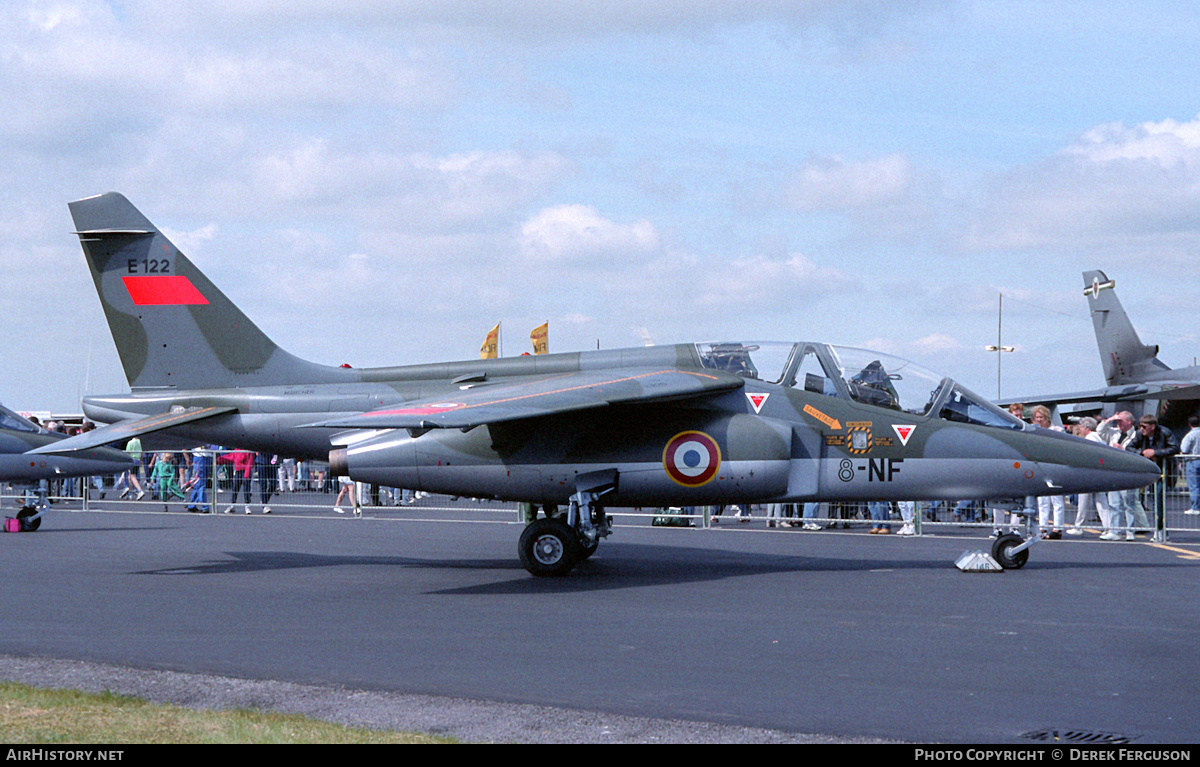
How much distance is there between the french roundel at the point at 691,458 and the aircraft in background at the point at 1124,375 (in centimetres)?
2606

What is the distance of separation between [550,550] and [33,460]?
36.4ft

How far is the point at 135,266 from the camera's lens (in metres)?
14.6

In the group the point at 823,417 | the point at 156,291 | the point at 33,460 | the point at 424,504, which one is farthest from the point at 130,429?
the point at 424,504

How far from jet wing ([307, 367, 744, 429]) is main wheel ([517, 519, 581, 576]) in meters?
1.69

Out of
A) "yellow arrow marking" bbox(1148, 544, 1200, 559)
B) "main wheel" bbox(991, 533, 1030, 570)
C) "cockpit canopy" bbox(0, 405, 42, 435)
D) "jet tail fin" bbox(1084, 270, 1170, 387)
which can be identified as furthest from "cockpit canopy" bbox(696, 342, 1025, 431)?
"jet tail fin" bbox(1084, 270, 1170, 387)

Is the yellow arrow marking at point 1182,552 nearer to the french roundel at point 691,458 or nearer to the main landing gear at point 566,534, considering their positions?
the french roundel at point 691,458

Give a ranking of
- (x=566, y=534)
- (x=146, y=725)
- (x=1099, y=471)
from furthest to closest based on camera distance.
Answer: (x=566, y=534), (x=1099, y=471), (x=146, y=725)

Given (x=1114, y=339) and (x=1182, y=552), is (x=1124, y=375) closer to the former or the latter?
(x=1114, y=339)

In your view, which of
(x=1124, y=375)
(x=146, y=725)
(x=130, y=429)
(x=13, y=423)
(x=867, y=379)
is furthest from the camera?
(x=1124, y=375)

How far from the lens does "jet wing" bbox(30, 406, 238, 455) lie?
42.5ft

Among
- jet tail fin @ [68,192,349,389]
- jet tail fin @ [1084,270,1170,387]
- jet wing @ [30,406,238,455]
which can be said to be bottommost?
jet wing @ [30,406,238,455]

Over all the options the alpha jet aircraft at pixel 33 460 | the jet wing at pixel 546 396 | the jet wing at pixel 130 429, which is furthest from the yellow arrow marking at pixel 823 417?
the alpha jet aircraft at pixel 33 460

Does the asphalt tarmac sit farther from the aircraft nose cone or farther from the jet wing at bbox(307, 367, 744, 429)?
the jet wing at bbox(307, 367, 744, 429)

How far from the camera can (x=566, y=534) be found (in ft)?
41.9
